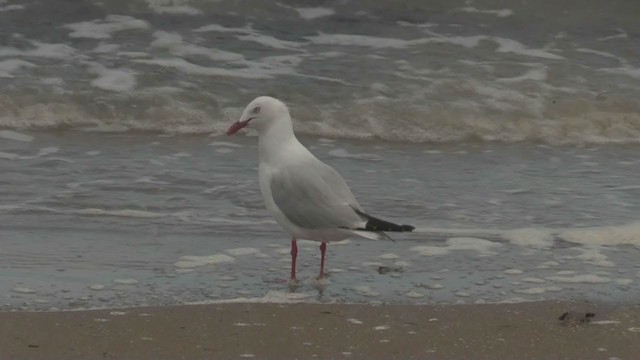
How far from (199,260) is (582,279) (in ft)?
4.90

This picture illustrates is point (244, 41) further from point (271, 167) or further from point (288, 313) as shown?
point (288, 313)

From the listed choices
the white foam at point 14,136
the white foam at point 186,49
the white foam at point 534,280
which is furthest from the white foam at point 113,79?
the white foam at point 534,280

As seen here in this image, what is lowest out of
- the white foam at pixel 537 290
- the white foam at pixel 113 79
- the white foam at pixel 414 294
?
the white foam at pixel 414 294

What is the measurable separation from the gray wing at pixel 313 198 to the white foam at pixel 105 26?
5.68 metres

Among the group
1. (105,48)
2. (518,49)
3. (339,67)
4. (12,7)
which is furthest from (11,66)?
(518,49)

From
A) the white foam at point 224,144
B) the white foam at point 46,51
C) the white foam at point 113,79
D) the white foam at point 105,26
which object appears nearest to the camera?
the white foam at point 224,144

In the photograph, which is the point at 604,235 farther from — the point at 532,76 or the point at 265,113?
the point at 532,76

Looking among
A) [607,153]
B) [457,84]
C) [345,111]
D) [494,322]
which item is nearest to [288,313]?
[494,322]

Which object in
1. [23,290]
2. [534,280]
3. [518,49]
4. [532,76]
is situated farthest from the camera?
[518,49]

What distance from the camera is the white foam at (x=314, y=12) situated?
11.3m

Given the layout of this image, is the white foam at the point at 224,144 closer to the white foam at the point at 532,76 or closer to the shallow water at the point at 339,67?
the shallow water at the point at 339,67

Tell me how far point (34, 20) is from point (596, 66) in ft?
15.3

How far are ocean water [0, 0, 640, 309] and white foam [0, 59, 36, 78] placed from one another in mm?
26

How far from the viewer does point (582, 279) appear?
16.0 feet
